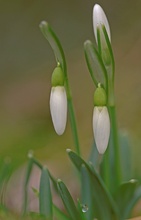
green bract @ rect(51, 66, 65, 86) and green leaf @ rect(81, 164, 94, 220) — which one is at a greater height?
green bract @ rect(51, 66, 65, 86)

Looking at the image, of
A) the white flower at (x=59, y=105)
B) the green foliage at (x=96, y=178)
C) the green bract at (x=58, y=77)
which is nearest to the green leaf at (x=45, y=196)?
the green foliage at (x=96, y=178)

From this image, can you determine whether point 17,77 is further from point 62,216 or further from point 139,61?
point 62,216

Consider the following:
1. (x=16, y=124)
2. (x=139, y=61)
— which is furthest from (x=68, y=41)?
(x=16, y=124)

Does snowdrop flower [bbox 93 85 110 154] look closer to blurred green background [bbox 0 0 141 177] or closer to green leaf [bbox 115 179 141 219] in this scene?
green leaf [bbox 115 179 141 219]

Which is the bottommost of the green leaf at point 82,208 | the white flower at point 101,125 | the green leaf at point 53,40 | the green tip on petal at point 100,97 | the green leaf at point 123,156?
the green leaf at point 82,208

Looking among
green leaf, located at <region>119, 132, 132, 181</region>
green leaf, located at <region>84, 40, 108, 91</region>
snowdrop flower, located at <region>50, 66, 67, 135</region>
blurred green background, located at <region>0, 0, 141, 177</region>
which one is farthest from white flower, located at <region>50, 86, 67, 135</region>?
blurred green background, located at <region>0, 0, 141, 177</region>

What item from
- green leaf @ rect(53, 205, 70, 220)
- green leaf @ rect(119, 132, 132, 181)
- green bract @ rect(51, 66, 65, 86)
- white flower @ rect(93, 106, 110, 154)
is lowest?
green leaf @ rect(53, 205, 70, 220)

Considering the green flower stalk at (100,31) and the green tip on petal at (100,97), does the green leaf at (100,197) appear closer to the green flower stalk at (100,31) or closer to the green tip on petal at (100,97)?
the green tip on petal at (100,97)
